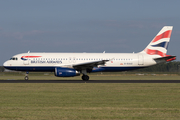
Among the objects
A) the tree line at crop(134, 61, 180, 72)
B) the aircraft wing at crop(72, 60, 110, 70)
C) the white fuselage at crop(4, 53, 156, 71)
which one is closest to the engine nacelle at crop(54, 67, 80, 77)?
the aircraft wing at crop(72, 60, 110, 70)

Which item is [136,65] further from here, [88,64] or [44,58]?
[44,58]

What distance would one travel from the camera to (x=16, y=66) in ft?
123

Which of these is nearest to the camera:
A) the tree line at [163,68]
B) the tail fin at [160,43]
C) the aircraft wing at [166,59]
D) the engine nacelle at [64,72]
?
the engine nacelle at [64,72]

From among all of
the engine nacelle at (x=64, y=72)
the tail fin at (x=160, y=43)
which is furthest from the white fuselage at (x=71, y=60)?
the engine nacelle at (x=64, y=72)

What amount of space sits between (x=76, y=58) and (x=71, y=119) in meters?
28.6

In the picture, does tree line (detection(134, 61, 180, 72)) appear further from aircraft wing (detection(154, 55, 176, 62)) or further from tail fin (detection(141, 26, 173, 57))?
aircraft wing (detection(154, 55, 176, 62))

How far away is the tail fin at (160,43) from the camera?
4147cm

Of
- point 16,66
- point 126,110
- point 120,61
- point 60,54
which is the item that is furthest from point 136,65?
point 126,110

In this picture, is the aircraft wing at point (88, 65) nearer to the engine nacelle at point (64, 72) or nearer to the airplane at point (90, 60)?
the airplane at point (90, 60)

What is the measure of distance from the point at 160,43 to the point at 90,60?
36.3ft

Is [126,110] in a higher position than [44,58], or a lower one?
lower

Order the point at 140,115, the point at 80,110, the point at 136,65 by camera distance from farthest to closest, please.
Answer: the point at 136,65
the point at 80,110
the point at 140,115

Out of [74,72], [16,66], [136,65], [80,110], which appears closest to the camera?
[80,110]

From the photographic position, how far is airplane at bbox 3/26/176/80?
121 feet
